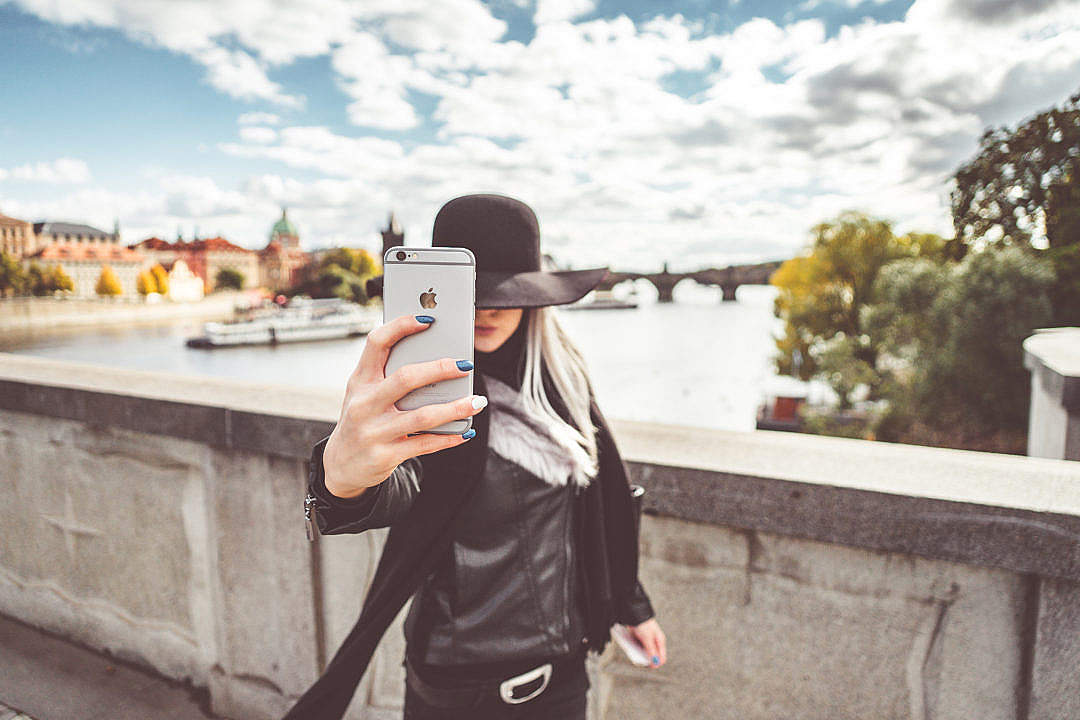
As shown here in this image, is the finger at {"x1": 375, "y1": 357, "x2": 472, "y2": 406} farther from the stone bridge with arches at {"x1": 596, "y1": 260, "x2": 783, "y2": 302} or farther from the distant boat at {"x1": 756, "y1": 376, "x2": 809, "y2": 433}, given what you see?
the stone bridge with arches at {"x1": 596, "y1": 260, "x2": 783, "y2": 302}

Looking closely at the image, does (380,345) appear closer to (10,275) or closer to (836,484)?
(836,484)

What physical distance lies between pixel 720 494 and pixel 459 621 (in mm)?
792

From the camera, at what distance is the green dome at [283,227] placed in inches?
4274

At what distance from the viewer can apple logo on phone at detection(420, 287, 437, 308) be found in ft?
3.18

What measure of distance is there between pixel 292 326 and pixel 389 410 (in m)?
82.0

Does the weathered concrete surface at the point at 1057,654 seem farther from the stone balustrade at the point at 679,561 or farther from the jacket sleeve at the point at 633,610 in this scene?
the jacket sleeve at the point at 633,610

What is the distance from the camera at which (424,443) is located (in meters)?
0.91

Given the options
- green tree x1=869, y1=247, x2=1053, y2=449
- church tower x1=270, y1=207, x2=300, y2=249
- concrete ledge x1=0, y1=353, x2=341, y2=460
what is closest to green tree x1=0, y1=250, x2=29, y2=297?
concrete ledge x1=0, y1=353, x2=341, y2=460

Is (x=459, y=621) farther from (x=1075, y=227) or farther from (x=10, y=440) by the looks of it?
(x=1075, y=227)

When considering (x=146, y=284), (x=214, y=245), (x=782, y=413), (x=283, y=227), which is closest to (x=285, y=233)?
(x=283, y=227)

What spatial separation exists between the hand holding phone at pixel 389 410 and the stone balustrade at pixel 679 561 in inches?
42.4

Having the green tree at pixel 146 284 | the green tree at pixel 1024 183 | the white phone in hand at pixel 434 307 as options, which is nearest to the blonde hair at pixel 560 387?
the white phone in hand at pixel 434 307

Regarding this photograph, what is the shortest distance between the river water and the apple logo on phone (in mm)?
50435

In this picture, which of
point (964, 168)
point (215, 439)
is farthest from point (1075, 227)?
point (215, 439)
